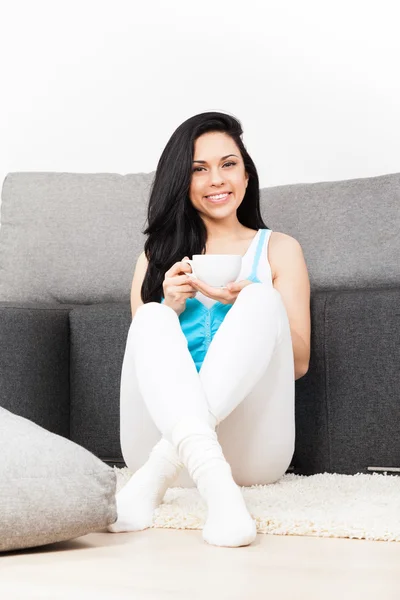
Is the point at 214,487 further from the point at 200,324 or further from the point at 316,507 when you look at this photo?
the point at 200,324

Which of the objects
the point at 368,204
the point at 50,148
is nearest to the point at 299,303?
the point at 368,204

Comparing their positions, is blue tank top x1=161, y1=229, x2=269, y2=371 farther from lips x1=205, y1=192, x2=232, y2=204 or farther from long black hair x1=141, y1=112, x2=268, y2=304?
lips x1=205, y1=192, x2=232, y2=204

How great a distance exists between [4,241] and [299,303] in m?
1.19

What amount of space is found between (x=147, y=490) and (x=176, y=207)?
2.88 ft

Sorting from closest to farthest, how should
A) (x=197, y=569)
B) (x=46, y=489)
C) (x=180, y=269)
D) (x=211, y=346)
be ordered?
(x=197, y=569)
(x=46, y=489)
(x=211, y=346)
(x=180, y=269)

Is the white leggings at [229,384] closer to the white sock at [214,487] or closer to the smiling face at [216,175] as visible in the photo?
the white sock at [214,487]

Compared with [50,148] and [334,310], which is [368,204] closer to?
[334,310]

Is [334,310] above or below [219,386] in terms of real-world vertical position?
above

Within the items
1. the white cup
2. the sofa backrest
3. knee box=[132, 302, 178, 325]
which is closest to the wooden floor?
knee box=[132, 302, 178, 325]

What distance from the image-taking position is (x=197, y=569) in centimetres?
142

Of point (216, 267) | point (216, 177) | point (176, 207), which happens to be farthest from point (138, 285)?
point (216, 267)

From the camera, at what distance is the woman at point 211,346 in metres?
1.72

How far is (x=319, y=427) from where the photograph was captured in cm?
244

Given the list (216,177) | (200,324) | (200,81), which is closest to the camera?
(200,324)
